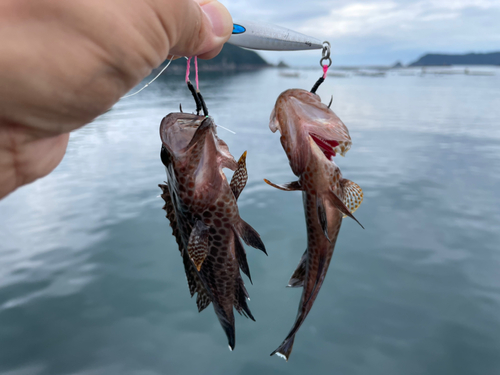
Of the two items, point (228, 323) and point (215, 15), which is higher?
point (215, 15)

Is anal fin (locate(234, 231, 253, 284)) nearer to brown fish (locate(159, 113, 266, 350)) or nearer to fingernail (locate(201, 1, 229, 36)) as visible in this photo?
brown fish (locate(159, 113, 266, 350))

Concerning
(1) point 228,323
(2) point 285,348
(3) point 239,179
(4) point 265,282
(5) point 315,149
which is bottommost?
(4) point 265,282

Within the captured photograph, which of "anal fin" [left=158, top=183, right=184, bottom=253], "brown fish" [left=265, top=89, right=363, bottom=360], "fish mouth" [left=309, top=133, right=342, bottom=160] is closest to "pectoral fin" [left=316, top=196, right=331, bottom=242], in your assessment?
"brown fish" [left=265, top=89, right=363, bottom=360]

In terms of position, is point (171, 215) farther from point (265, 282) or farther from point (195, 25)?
point (265, 282)

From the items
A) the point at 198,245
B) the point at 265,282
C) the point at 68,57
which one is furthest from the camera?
the point at 265,282

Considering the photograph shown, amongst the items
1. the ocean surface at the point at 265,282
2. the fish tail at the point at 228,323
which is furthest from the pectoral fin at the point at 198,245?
the ocean surface at the point at 265,282

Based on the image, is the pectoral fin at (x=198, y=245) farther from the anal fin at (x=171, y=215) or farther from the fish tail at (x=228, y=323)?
the fish tail at (x=228, y=323)

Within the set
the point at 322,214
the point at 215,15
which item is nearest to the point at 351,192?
the point at 322,214

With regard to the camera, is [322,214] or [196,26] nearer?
[196,26]
